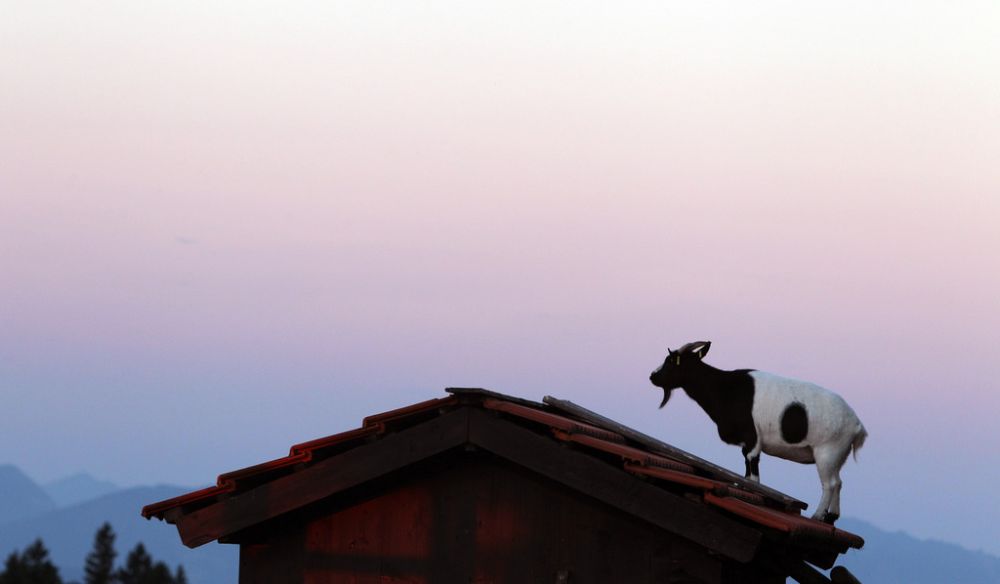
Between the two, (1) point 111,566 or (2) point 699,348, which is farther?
(1) point 111,566

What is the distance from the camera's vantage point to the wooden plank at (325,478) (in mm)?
11945

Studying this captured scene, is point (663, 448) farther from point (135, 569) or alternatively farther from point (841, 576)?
point (135, 569)

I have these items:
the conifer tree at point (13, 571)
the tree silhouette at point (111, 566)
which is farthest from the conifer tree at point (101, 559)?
the conifer tree at point (13, 571)

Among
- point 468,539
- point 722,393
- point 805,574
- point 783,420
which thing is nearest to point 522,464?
point 468,539

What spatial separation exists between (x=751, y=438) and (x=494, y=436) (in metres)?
2.32

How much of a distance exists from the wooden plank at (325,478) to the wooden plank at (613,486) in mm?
257

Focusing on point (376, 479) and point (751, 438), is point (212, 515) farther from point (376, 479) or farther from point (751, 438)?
point (751, 438)

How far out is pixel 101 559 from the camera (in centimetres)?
5988

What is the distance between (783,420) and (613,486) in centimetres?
190

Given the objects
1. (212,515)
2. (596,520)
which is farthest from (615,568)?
(212,515)

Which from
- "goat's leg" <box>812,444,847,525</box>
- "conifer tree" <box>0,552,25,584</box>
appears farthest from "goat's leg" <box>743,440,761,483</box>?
"conifer tree" <box>0,552,25,584</box>

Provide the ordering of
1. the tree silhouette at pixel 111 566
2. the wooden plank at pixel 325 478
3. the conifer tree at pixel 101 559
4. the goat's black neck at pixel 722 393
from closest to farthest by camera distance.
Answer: the wooden plank at pixel 325 478, the goat's black neck at pixel 722 393, the tree silhouette at pixel 111 566, the conifer tree at pixel 101 559

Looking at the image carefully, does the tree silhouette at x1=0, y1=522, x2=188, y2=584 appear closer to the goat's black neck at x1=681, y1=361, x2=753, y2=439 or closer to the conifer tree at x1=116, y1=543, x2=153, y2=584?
the conifer tree at x1=116, y1=543, x2=153, y2=584

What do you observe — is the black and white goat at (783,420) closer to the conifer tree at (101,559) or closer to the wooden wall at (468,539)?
the wooden wall at (468,539)
